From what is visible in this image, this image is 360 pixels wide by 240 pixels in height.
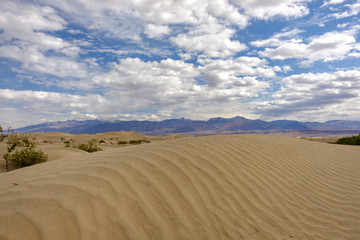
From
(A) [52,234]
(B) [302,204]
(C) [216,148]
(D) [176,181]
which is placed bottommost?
(B) [302,204]

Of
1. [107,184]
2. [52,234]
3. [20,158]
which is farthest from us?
[20,158]

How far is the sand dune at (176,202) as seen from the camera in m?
2.26

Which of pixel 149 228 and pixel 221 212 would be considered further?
pixel 221 212

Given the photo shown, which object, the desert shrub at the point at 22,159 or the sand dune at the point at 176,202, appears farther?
the desert shrub at the point at 22,159

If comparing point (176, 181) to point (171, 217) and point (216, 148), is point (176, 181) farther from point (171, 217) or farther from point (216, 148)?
point (216, 148)

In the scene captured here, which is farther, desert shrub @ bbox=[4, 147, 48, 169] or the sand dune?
desert shrub @ bbox=[4, 147, 48, 169]

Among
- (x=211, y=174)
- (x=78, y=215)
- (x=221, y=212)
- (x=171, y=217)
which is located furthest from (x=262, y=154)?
(x=78, y=215)

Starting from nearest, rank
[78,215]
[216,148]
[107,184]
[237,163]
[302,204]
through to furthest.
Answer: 1. [78,215]
2. [107,184]
3. [302,204]
4. [237,163]
5. [216,148]

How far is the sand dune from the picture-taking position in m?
2.26

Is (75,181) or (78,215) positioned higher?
(75,181)

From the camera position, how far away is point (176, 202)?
112 inches

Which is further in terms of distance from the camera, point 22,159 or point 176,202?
point 22,159

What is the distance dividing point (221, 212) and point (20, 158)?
24.0ft

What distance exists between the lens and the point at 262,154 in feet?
18.0
